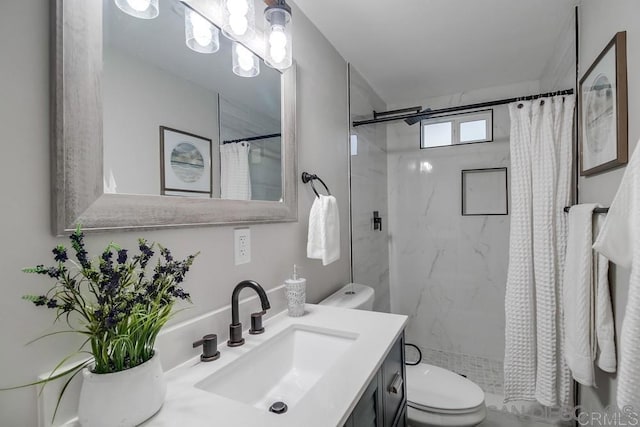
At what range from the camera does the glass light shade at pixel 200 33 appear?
3.14 ft

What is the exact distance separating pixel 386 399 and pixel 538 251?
1.26m

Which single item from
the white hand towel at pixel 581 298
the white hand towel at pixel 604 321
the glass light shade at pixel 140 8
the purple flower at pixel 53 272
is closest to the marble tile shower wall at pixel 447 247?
the white hand towel at pixel 581 298

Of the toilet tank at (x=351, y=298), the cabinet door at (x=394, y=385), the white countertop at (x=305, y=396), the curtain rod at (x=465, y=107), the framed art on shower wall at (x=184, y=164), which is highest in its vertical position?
the curtain rod at (x=465, y=107)

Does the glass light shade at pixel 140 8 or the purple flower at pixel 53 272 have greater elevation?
the glass light shade at pixel 140 8

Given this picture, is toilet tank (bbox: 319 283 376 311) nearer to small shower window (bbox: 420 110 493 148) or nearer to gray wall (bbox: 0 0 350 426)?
gray wall (bbox: 0 0 350 426)

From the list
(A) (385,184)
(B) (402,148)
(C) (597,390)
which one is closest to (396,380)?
(C) (597,390)

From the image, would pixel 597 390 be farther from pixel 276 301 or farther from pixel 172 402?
pixel 172 402

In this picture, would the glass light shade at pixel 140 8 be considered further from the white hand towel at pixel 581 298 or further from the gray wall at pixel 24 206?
the white hand towel at pixel 581 298

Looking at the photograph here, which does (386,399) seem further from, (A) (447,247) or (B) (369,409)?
(A) (447,247)

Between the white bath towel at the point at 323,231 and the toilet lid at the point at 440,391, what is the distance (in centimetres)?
89

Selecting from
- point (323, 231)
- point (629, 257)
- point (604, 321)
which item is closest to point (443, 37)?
point (323, 231)

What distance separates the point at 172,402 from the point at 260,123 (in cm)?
98

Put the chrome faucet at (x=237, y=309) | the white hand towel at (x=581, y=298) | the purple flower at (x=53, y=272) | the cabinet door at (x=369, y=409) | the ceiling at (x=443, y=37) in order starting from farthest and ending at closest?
the ceiling at (x=443, y=37), the white hand towel at (x=581, y=298), the chrome faucet at (x=237, y=309), the cabinet door at (x=369, y=409), the purple flower at (x=53, y=272)

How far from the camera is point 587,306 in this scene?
1.24 metres
